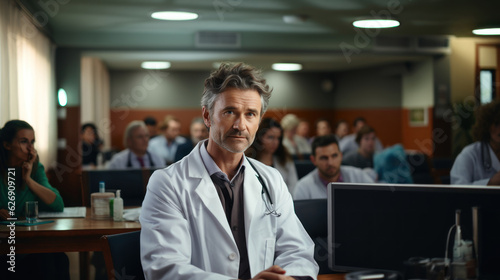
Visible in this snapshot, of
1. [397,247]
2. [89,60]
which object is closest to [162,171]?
[397,247]

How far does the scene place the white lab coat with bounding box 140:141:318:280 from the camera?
75.4 inches

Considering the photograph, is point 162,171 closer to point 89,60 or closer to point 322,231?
point 322,231

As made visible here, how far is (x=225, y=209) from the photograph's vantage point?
213 centimetres

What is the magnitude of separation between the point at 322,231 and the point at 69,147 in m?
5.84

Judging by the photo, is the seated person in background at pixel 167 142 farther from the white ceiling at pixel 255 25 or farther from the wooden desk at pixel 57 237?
the wooden desk at pixel 57 237

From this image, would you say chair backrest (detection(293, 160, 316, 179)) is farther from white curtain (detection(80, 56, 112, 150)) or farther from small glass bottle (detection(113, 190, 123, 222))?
white curtain (detection(80, 56, 112, 150))

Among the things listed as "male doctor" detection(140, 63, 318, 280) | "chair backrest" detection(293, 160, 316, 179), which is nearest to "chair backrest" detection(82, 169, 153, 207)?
"chair backrest" detection(293, 160, 316, 179)

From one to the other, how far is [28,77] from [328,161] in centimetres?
327

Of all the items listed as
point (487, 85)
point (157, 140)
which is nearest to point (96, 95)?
point (157, 140)

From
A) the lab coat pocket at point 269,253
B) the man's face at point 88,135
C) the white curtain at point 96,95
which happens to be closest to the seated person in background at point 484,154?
the lab coat pocket at point 269,253

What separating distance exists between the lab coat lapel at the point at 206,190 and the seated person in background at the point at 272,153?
10.0 feet

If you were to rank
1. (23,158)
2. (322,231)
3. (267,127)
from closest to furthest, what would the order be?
1. (322,231)
2. (23,158)
3. (267,127)

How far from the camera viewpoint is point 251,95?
212 centimetres

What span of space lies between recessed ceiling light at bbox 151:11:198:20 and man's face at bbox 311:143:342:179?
112 inches
